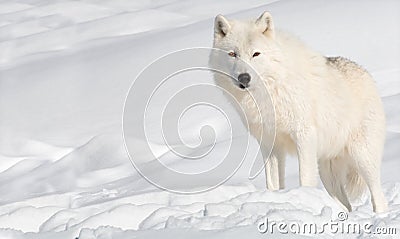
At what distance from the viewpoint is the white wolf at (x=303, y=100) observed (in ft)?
20.6

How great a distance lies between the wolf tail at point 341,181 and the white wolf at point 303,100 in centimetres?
12

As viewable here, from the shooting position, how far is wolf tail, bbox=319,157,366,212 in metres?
7.09

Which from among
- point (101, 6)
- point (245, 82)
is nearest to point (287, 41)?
point (245, 82)

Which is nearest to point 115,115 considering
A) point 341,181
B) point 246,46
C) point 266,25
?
point 341,181

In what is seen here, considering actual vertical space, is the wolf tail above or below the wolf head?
below

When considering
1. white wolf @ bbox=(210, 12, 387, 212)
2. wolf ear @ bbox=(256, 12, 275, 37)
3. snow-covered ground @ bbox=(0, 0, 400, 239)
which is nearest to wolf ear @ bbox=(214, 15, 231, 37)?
white wolf @ bbox=(210, 12, 387, 212)

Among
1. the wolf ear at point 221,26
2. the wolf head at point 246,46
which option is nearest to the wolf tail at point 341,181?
the wolf head at point 246,46

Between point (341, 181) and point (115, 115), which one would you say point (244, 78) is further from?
point (115, 115)

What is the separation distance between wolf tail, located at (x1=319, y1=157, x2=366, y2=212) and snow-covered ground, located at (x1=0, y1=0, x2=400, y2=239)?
22cm

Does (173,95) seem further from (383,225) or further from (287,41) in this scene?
(383,225)

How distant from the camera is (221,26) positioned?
6449 millimetres

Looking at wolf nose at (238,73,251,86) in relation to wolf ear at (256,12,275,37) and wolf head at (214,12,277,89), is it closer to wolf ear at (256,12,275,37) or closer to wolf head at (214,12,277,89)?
wolf head at (214,12,277,89)

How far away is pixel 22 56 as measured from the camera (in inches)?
666

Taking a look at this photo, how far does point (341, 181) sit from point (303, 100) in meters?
1.19
